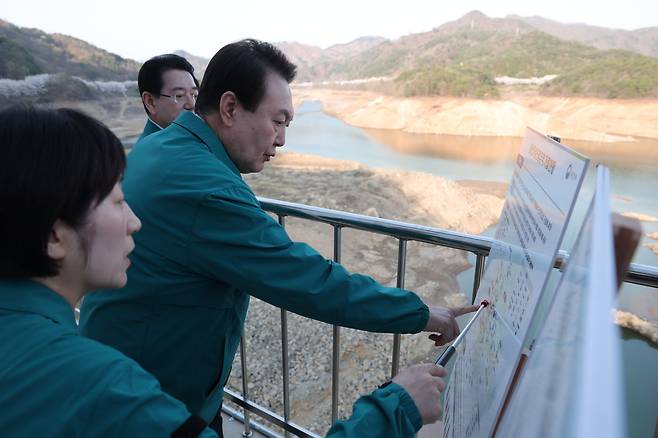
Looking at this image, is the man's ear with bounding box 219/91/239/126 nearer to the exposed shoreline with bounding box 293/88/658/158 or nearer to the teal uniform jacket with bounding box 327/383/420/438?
the teal uniform jacket with bounding box 327/383/420/438

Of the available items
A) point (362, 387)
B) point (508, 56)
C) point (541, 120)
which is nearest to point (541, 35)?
point (508, 56)

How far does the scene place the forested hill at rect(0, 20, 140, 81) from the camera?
20188 mm

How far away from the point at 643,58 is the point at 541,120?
1164 cm

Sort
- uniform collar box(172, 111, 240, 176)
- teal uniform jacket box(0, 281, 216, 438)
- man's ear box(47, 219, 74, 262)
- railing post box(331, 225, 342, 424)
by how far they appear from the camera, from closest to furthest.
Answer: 1. teal uniform jacket box(0, 281, 216, 438)
2. man's ear box(47, 219, 74, 262)
3. uniform collar box(172, 111, 240, 176)
4. railing post box(331, 225, 342, 424)

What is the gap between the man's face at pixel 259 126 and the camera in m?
1.35

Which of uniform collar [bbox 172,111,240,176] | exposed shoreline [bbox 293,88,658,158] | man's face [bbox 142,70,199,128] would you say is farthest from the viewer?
exposed shoreline [bbox 293,88,658,158]

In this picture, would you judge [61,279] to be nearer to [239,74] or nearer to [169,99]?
[239,74]

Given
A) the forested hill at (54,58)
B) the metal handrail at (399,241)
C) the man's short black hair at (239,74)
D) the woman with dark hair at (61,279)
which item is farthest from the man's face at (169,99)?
the forested hill at (54,58)

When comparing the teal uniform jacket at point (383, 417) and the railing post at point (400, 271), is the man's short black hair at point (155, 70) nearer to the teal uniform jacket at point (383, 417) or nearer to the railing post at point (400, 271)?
the railing post at point (400, 271)

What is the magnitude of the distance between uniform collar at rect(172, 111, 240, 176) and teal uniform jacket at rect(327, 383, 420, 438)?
2.32 feet

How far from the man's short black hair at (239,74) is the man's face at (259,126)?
0.02 m

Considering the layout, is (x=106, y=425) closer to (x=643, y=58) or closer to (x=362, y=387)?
(x=362, y=387)

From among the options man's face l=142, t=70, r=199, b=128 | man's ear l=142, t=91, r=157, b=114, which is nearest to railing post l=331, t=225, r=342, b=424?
man's face l=142, t=70, r=199, b=128

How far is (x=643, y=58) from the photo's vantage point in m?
36.6
